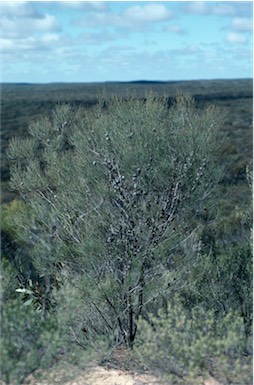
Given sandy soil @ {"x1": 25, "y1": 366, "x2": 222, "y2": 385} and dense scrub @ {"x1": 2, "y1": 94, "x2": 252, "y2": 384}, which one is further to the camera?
dense scrub @ {"x1": 2, "y1": 94, "x2": 252, "y2": 384}

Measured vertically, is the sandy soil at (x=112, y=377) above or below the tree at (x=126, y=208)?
below

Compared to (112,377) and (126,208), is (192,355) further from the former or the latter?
(126,208)

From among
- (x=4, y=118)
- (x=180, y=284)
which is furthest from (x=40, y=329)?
(x=4, y=118)

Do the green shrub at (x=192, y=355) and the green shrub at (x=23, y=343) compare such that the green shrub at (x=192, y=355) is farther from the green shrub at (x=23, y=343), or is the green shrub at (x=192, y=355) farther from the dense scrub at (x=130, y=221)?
the dense scrub at (x=130, y=221)

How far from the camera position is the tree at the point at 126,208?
618 cm

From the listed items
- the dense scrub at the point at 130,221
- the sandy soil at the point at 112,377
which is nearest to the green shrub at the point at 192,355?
the sandy soil at the point at 112,377

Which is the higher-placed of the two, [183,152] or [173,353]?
[183,152]

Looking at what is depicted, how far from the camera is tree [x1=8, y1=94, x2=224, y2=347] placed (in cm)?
618

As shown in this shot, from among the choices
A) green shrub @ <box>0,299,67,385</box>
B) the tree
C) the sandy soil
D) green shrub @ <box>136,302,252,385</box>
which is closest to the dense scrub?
the tree

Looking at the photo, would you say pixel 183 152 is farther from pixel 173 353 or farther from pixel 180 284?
pixel 173 353

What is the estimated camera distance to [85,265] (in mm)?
6359

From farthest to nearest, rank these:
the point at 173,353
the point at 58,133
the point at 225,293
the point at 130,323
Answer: the point at 58,133, the point at 225,293, the point at 130,323, the point at 173,353

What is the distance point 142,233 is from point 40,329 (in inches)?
82.4

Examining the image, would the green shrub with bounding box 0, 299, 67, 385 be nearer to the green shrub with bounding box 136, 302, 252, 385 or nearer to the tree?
the green shrub with bounding box 136, 302, 252, 385
